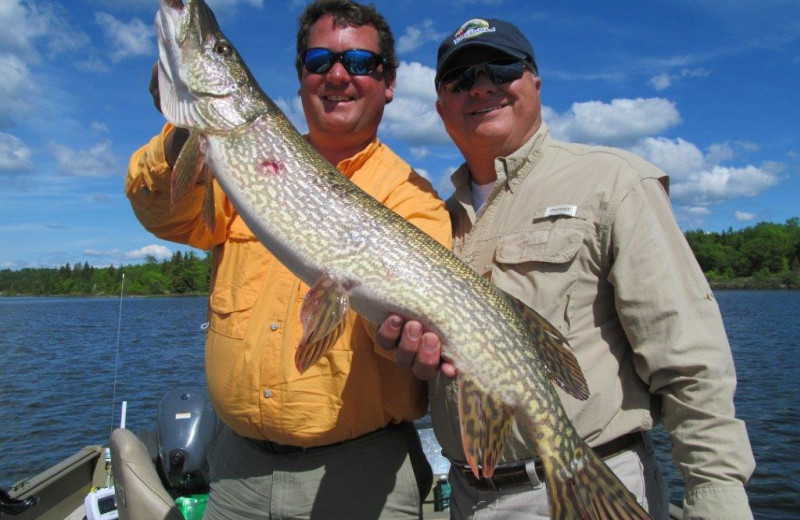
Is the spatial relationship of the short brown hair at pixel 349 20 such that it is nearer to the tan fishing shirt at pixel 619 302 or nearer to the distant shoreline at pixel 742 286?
the tan fishing shirt at pixel 619 302

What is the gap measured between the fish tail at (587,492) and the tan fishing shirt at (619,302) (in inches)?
8.0

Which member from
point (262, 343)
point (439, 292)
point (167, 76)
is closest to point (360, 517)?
point (262, 343)

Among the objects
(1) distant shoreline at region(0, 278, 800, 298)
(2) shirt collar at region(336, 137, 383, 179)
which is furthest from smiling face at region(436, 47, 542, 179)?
(1) distant shoreline at region(0, 278, 800, 298)

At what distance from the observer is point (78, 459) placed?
6.08m

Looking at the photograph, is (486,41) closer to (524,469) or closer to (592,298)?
(592,298)

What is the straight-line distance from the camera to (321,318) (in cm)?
240

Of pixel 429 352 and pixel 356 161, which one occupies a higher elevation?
pixel 356 161

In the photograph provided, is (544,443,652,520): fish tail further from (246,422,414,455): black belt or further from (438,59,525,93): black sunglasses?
(438,59,525,93): black sunglasses

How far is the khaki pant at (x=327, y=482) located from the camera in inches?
107

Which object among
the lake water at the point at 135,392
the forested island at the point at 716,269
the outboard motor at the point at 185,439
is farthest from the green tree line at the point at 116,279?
the outboard motor at the point at 185,439

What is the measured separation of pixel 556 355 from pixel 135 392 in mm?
15556

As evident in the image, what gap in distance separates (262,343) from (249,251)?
1.71 feet

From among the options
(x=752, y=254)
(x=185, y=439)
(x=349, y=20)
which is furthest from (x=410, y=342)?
(x=752, y=254)

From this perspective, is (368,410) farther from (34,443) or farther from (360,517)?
(34,443)
